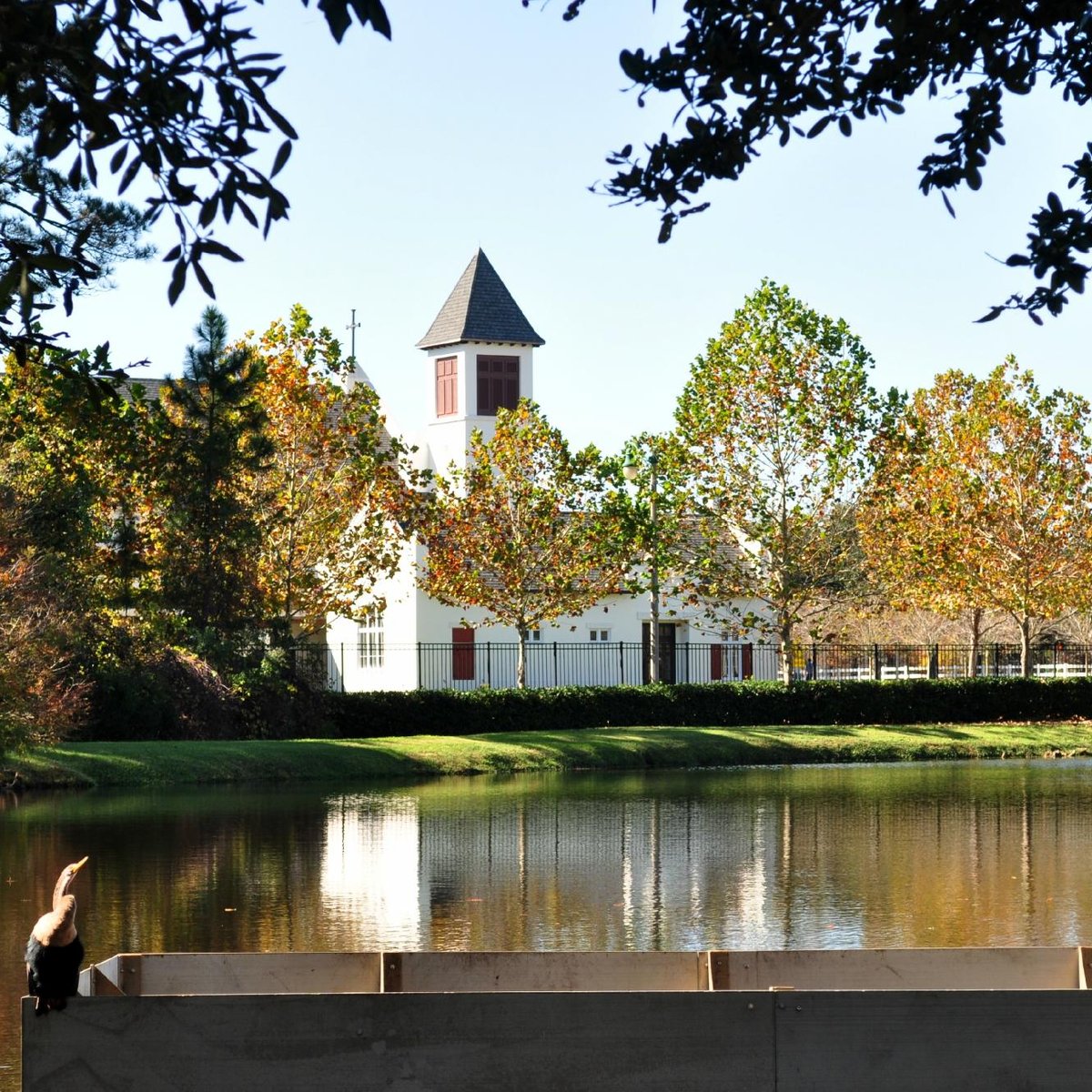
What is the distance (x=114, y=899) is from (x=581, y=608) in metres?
28.2

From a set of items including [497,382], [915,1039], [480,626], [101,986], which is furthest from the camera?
[497,382]

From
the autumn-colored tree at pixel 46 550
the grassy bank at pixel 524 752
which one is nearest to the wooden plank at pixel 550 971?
the autumn-colored tree at pixel 46 550

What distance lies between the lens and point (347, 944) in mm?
13828

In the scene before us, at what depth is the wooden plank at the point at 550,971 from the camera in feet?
27.8

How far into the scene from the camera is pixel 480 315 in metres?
60.6

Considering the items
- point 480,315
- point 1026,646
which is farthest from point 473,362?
point 1026,646

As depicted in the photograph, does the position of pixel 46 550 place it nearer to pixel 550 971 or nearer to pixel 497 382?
pixel 550 971

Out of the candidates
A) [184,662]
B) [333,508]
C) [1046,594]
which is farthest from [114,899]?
[1046,594]

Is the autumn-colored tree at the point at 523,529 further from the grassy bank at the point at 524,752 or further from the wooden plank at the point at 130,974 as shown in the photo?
the wooden plank at the point at 130,974

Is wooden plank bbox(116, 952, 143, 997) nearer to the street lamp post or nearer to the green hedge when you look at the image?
the green hedge

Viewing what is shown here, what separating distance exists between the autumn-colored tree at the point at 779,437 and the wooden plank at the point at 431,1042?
112 ft

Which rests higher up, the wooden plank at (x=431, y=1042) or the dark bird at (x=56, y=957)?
the dark bird at (x=56, y=957)

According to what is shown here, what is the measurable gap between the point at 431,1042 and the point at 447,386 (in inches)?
2097

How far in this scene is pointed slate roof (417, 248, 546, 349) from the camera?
59.9 meters
